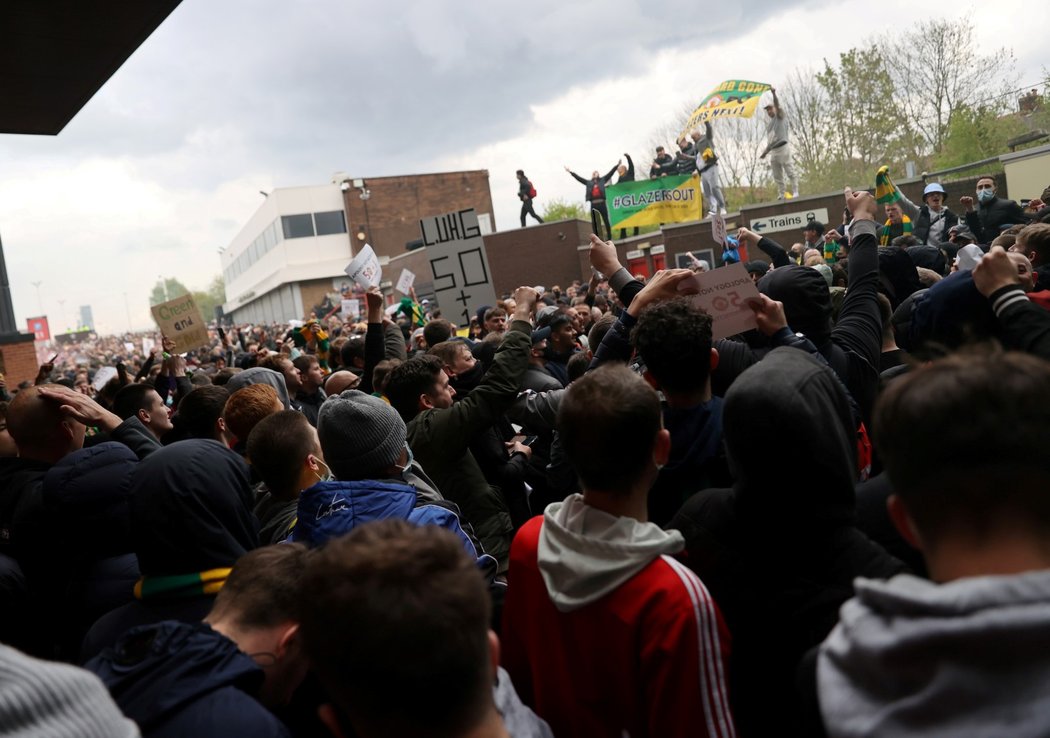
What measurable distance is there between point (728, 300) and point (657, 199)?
749 inches

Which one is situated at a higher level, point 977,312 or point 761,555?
point 977,312

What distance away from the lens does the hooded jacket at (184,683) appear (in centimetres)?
155

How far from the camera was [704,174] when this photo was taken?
2103 cm

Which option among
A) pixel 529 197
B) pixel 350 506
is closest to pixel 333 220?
pixel 529 197

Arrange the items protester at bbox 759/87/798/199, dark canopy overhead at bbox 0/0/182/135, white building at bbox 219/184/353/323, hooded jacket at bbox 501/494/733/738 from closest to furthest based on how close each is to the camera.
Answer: hooded jacket at bbox 501/494/733/738 → dark canopy overhead at bbox 0/0/182/135 → protester at bbox 759/87/798/199 → white building at bbox 219/184/353/323

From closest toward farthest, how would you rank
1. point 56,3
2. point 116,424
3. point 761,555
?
1. point 761,555
2. point 116,424
3. point 56,3

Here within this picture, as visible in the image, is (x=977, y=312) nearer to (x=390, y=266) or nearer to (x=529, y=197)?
(x=529, y=197)

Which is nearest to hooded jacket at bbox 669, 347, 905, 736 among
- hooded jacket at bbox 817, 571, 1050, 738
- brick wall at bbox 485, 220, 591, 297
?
hooded jacket at bbox 817, 571, 1050, 738

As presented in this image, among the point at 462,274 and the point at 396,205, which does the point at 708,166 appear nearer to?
the point at 462,274

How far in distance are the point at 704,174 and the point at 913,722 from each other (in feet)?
70.2

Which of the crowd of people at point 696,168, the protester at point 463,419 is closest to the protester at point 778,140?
the crowd of people at point 696,168

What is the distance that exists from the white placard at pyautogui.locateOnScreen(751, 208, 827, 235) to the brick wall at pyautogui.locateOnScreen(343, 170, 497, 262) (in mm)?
32924

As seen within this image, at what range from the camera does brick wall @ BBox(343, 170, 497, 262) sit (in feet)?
171

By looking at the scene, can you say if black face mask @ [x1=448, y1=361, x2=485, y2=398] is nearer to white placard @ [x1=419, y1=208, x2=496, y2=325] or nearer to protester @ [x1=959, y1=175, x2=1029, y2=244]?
white placard @ [x1=419, y1=208, x2=496, y2=325]
